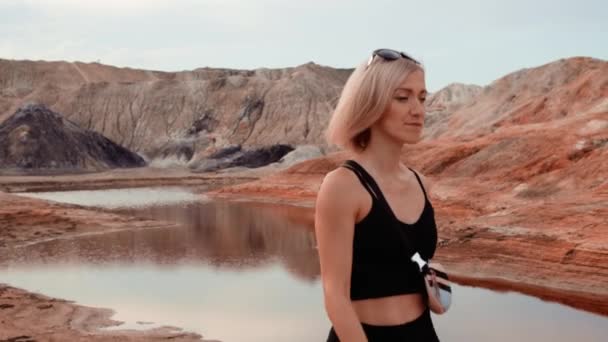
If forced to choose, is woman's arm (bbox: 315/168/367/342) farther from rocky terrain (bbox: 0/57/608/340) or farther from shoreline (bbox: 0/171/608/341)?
rocky terrain (bbox: 0/57/608/340)

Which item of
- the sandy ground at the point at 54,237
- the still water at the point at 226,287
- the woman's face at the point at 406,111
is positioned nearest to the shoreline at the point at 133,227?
the sandy ground at the point at 54,237

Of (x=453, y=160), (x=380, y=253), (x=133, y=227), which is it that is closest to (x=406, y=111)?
(x=380, y=253)

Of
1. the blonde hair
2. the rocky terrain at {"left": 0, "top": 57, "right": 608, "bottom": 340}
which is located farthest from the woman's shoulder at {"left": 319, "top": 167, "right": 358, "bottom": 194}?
the rocky terrain at {"left": 0, "top": 57, "right": 608, "bottom": 340}

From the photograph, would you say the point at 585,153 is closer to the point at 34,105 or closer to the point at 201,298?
the point at 201,298

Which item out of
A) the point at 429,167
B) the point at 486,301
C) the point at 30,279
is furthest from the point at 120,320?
the point at 429,167

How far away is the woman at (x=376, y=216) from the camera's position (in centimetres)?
253

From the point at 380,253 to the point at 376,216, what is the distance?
14 centimetres

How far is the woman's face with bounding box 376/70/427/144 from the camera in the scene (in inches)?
108

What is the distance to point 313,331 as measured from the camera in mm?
15992

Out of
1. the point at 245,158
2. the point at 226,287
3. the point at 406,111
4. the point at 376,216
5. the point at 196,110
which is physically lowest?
the point at 245,158

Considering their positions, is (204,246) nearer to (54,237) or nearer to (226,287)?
(54,237)

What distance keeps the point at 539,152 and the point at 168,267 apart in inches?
940

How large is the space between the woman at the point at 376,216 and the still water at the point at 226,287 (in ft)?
43.0

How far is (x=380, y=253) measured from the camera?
2.62 meters
